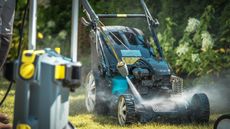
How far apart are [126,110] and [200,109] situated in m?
0.77

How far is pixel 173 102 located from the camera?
5840mm

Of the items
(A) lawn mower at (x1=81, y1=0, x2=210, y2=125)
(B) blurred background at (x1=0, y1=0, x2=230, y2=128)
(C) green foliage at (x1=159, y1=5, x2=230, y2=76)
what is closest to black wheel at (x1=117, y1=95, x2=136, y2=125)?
(A) lawn mower at (x1=81, y1=0, x2=210, y2=125)

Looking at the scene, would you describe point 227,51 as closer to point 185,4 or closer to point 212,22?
point 212,22

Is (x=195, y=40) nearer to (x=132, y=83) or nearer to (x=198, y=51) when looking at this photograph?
(x=198, y=51)

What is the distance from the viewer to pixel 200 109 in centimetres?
568

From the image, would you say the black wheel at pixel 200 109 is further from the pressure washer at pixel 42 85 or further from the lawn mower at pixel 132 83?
the pressure washer at pixel 42 85

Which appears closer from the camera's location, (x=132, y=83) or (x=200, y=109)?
(x=200, y=109)

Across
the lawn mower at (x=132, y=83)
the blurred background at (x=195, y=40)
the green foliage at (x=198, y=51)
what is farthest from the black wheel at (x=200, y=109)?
the green foliage at (x=198, y=51)

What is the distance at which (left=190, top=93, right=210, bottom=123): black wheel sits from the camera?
568cm

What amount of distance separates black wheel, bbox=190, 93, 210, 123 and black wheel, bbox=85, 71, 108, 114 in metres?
1.09

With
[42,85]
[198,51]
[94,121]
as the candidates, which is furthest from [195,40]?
[42,85]

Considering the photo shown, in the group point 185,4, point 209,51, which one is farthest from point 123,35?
point 185,4

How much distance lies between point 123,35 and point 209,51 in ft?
5.57

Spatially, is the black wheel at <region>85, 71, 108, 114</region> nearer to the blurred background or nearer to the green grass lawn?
the green grass lawn
